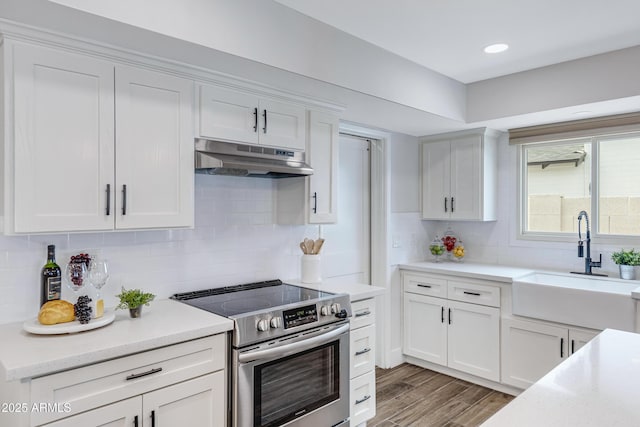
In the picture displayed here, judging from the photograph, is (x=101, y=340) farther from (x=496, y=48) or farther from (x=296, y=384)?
(x=496, y=48)

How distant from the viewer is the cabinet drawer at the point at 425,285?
3803 millimetres

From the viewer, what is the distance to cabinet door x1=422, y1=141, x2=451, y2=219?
4156mm

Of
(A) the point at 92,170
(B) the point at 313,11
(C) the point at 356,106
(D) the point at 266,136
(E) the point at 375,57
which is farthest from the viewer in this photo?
(C) the point at 356,106

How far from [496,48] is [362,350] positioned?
86.1 inches

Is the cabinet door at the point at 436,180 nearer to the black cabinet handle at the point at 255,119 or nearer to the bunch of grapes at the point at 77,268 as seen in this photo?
the black cabinet handle at the point at 255,119

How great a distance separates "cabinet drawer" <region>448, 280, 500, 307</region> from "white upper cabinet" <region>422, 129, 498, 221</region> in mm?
677

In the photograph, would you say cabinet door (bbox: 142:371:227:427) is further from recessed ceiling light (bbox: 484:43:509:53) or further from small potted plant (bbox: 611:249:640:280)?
small potted plant (bbox: 611:249:640:280)

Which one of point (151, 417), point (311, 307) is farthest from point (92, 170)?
point (311, 307)

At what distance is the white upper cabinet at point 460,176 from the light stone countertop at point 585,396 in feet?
8.04

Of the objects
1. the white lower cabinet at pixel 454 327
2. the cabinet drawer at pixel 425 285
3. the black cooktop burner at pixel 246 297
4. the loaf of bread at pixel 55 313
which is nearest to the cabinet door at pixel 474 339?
the white lower cabinet at pixel 454 327

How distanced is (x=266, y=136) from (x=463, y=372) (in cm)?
267

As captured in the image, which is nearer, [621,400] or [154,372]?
[621,400]

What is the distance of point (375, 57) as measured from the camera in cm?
280

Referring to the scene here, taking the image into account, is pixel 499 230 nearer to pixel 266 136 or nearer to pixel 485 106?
pixel 485 106
